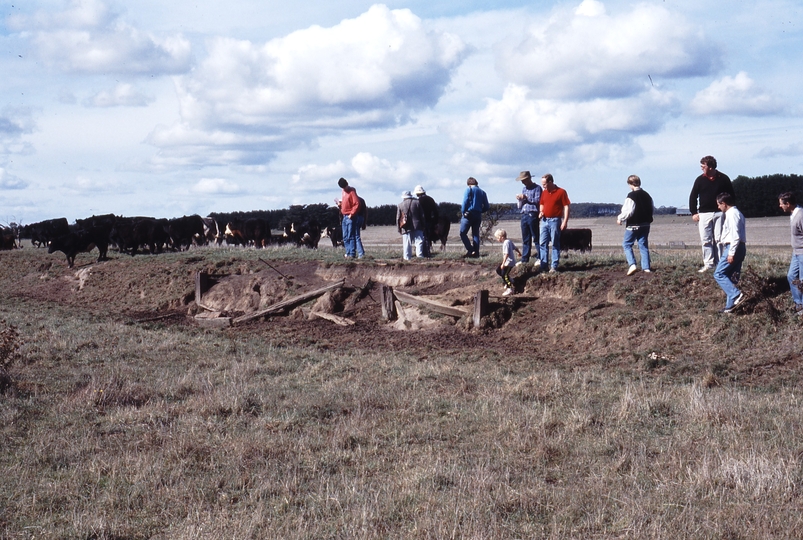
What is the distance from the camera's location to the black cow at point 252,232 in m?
36.9

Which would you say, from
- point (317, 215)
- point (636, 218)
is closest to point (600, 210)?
point (317, 215)

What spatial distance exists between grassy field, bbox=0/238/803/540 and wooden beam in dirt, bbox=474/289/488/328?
122 cm

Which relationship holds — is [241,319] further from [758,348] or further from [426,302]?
[758,348]

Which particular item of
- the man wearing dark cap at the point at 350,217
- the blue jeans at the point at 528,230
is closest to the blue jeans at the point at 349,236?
the man wearing dark cap at the point at 350,217

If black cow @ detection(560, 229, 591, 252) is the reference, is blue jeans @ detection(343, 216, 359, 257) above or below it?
above

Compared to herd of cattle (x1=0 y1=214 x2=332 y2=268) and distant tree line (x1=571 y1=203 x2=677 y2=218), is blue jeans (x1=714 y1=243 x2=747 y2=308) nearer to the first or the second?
herd of cattle (x1=0 y1=214 x2=332 y2=268)

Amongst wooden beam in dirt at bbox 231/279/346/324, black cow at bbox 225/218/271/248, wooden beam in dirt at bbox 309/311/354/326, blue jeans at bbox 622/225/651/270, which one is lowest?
wooden beam in dirt at bbox 309/311/354/326

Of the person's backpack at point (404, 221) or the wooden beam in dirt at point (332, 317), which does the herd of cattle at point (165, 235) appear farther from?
the wooden beam in dirt at point (332, 317)

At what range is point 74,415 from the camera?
29.7 ft

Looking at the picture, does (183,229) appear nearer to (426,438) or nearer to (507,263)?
(507,263)

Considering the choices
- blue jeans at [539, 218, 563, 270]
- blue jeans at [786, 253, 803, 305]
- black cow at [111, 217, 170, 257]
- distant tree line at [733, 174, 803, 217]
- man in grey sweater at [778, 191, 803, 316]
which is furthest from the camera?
distant tree line at [733, 174, 803, 217]

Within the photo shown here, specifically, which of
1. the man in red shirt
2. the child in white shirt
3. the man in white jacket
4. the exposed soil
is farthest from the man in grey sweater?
the child in white shirt

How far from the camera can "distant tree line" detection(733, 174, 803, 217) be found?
52.7m

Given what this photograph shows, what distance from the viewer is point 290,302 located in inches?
734
